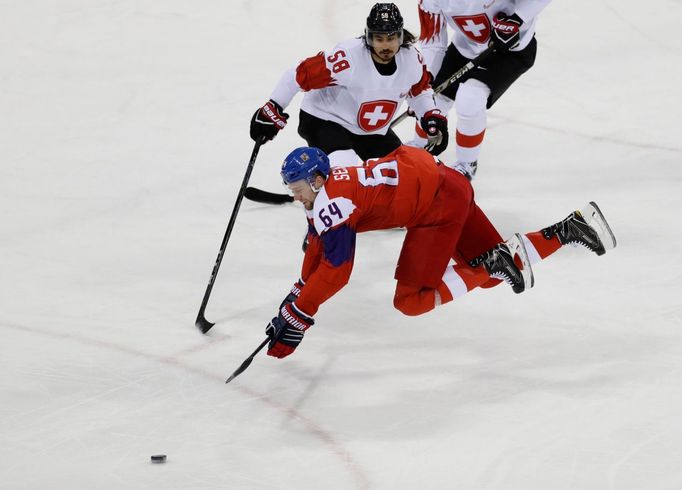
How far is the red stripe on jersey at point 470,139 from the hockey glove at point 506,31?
39cm

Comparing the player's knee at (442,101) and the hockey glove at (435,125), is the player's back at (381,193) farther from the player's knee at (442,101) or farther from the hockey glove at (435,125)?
the player's knee at (442,101)

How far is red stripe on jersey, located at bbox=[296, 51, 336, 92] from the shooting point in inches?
170

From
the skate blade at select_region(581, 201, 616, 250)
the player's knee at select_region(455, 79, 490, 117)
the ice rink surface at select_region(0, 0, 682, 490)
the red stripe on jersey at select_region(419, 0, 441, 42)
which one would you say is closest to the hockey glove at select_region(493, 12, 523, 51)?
the player's knee at select_region(455, 79, 490, 117)

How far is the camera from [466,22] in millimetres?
4984

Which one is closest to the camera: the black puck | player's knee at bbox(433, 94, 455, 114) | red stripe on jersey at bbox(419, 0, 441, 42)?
the black puck

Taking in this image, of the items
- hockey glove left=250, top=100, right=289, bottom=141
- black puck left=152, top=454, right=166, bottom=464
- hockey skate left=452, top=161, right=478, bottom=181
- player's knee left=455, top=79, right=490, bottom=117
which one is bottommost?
hockey skate left=452, top=161, right=478, bottom=181

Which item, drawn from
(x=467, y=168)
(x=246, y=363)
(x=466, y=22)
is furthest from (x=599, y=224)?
(x=246, y=363)

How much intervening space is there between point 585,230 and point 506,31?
110 centimetres

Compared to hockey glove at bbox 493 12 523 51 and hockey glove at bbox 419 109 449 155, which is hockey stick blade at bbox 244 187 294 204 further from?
hockey glove at bbox 493 12 523 51

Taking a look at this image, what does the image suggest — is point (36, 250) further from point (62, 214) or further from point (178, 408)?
point (178, 408)

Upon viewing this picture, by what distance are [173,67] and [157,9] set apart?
97 cm

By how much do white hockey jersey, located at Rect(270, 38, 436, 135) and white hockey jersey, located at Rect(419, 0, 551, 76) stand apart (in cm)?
59

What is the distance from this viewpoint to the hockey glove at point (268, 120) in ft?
14.2

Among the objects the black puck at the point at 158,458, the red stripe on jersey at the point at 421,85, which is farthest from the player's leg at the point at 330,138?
the black puck at the point at 158,458
